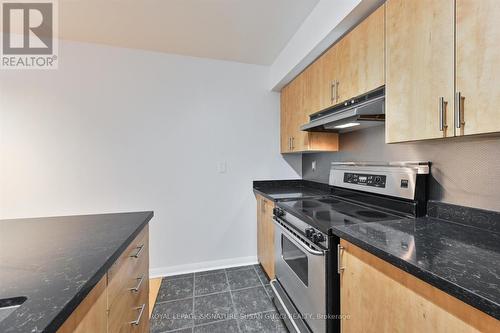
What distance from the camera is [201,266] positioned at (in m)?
2.46

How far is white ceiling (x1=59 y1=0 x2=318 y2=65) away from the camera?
1653 millimetres

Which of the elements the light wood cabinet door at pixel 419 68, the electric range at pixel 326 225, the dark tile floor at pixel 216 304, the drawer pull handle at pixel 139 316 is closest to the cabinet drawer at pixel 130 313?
the drawer pull handle at pixel 139 316

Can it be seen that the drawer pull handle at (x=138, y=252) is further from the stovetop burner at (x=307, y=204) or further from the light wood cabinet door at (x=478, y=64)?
the light wood cabinet door at (x=478, y=64)

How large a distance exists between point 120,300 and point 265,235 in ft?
4.99

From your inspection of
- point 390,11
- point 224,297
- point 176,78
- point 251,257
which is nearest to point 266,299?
point 224,297

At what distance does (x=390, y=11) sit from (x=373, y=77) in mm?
323

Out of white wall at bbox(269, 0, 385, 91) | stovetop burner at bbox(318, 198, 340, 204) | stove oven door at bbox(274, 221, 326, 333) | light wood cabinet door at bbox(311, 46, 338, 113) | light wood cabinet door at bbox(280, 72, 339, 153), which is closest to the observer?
stove oven door at bbox(274, 221, 326, 333)

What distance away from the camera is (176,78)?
2400mm

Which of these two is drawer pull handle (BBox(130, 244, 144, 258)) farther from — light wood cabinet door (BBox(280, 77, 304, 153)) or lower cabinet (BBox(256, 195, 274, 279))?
light wood cabinet door (BBox(280, 77, 304, 153))

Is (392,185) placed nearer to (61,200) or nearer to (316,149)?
(316,149)

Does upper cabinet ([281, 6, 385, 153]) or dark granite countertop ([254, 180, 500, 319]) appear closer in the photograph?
dark granite countertop ([254, 180, 500, 319])

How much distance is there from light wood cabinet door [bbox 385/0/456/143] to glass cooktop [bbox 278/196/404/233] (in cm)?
49

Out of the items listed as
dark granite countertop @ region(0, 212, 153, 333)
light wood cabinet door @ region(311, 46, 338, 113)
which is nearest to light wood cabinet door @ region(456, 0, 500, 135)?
light wood cabinet door @ region(311, 46, 338, 113)

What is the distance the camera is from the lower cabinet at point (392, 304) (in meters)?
0.60
